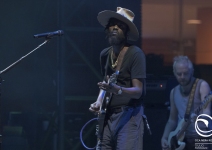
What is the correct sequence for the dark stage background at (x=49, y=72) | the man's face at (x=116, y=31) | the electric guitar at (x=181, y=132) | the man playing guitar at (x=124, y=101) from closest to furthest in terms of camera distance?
the man playing guitar at (x=124, y=101), the man's face at (x=116, y=31), the electric guitar at (x=181, y=132), the dark stage background at (x=49, y=72)

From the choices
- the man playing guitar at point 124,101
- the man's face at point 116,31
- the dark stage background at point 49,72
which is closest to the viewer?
the man playing guitar at point 124,101

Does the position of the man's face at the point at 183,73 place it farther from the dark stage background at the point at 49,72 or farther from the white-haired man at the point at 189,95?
the dark stage background at the point at 49,72

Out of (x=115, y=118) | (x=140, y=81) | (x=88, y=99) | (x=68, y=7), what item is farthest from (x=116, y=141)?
(x=68, y=7)

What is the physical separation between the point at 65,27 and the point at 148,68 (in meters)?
1.08

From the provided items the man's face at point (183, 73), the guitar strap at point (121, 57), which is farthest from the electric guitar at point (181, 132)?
the guitar strap at point (121, 57)

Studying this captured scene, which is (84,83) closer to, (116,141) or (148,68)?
(148,68)

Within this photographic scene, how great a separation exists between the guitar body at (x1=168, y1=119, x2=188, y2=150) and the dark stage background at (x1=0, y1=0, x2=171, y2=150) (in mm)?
1134

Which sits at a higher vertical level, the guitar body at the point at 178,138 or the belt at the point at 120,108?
the belt at the point at 120,108

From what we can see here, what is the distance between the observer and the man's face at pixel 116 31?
482 centimetres

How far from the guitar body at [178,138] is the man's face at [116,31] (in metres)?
1.23

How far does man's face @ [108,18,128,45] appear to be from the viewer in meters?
4.82

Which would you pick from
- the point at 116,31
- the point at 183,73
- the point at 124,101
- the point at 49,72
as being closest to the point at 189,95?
the point at 183,73

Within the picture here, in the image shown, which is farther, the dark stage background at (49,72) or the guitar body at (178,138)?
the dark stage background at (49,72)

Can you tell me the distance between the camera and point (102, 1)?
6500mm
